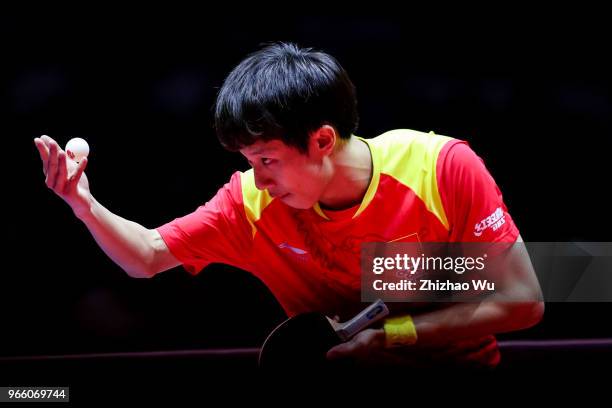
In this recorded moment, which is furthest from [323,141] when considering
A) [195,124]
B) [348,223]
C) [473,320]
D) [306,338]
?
[195,124]

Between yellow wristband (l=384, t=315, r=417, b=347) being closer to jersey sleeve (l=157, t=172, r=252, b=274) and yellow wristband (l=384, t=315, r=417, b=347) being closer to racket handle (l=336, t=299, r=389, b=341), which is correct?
racket handle (l=336, t=299, r=389, b=341)

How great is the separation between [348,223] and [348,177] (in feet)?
0.48

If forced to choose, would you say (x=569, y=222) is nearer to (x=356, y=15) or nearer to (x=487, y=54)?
(x=487, y=54)

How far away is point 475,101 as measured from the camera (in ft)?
10.8

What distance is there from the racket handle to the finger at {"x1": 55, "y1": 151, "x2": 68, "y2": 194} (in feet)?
2.96

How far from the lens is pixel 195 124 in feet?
10.8

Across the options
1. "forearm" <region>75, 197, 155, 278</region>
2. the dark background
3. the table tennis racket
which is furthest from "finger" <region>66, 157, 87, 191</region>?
the dark background

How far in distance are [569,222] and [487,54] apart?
842 millimetres

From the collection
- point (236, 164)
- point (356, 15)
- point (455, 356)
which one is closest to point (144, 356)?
point (236, 164)

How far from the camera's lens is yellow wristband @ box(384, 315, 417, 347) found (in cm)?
233

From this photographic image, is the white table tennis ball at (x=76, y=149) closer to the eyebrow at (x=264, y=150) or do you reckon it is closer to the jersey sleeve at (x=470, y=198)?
the eyebrow at (x=264, y=150)

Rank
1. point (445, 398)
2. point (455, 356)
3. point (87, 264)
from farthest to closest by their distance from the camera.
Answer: point (87, 264), point (455, 356), point (445, 398)

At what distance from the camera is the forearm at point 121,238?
228cm

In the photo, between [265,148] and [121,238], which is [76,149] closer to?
[121,238]
